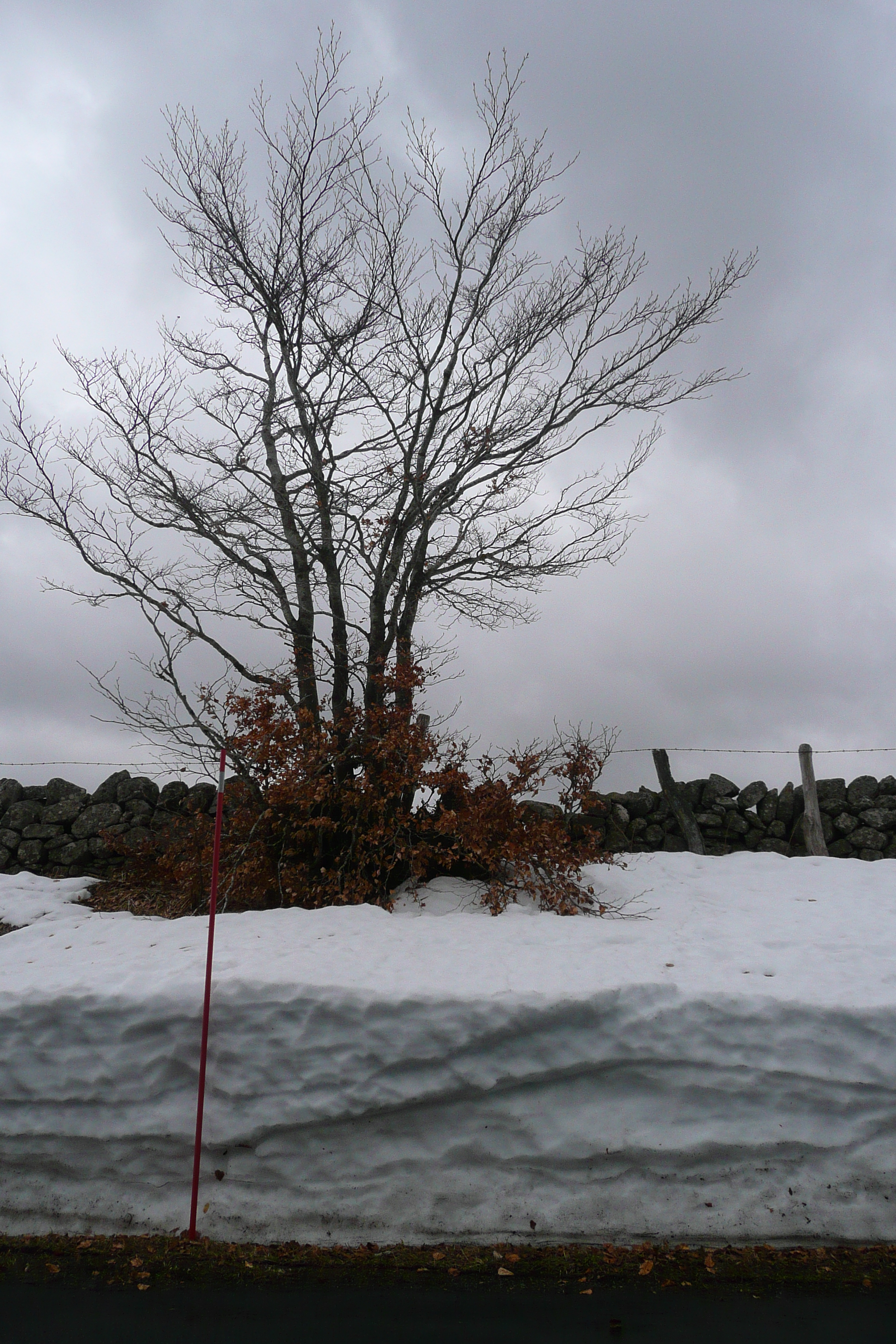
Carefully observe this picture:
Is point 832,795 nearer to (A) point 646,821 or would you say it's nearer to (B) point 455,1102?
(A) point 646,821

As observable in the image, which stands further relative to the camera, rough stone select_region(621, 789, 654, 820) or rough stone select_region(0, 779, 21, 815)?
rough stone select_region(0, 779, 21, 815)

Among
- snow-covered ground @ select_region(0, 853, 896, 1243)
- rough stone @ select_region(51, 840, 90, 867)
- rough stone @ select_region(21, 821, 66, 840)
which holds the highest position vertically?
rough stone @ select_region(21, 821, 66, 840)

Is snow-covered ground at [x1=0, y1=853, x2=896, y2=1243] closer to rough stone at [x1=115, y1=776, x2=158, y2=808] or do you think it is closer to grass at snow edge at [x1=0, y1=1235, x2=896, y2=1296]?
grass at snow edge at [x1=0, y1=1235, x2=896, y2=1296]

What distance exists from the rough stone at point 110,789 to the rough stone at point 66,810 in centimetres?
16

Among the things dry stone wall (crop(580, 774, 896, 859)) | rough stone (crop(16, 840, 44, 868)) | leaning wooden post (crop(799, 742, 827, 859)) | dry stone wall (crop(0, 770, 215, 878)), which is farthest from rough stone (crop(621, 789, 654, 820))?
rough stone (crop(16, 840, 44, 868))

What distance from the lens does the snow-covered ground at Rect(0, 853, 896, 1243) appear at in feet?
16.0

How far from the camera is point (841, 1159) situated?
197 inches

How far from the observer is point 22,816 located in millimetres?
12406

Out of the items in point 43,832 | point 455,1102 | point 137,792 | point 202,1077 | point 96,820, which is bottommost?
point 455,1102

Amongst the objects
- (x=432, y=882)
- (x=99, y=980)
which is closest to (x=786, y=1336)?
(x=99, y=980)

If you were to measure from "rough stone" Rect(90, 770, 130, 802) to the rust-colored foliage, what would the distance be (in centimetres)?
A: 293

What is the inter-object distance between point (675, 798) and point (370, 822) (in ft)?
16.7

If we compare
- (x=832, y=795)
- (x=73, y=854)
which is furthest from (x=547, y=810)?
(x=73, y=854)

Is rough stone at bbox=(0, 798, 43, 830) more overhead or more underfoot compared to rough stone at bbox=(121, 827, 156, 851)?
more overhead
